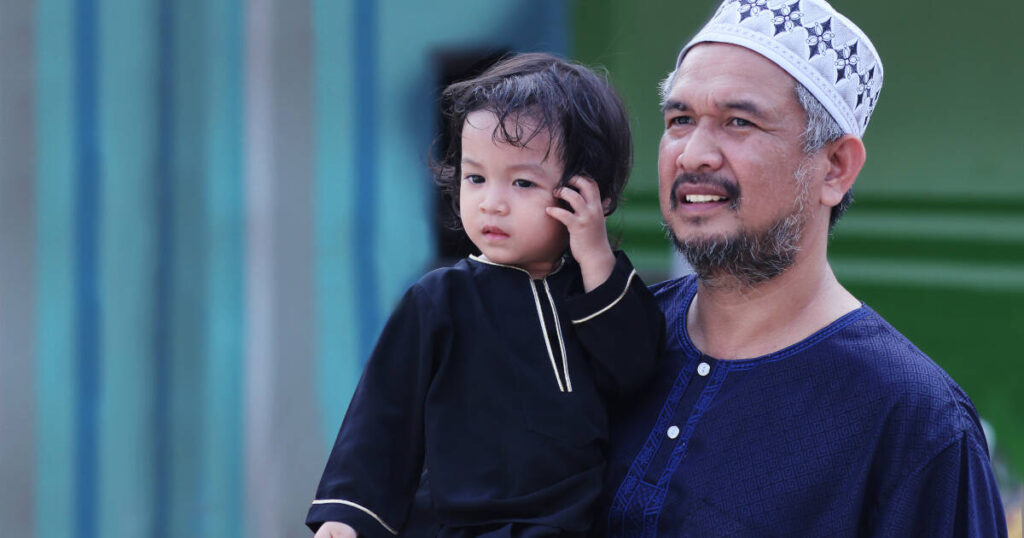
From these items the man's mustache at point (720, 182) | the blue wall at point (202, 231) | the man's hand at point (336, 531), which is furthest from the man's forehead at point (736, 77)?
the blue wall at point (202, 231)

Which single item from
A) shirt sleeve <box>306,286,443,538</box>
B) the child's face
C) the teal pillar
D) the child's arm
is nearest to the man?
the child's arm

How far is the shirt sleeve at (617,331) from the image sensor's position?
6.13ft

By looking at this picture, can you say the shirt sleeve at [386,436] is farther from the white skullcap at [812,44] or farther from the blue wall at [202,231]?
the blue wall at [202,231]

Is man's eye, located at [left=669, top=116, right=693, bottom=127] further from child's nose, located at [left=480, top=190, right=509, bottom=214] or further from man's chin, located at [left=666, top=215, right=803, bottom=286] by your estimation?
child's nose, located at [left=480, top=190, right=509, bottom=214]

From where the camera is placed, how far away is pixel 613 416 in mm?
2006

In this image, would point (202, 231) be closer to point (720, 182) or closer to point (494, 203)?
point (494, 203)

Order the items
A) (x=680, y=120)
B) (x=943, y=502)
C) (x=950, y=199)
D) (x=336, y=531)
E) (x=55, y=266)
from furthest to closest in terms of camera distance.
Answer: (x=55, y=266)
(x=950, y=199)
(x=680, y=120)
(x=336, y=531)
(x=943, y=502)

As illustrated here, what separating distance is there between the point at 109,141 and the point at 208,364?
786mm

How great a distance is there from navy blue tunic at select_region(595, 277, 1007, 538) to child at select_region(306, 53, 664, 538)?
82 mm

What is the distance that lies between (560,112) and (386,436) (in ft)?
2.01

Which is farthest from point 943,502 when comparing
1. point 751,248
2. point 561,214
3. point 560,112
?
point 560,112

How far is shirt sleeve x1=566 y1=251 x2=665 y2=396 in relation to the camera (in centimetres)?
187

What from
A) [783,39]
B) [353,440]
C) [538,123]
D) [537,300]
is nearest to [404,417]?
[353,440]

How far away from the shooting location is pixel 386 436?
1.90 meters
